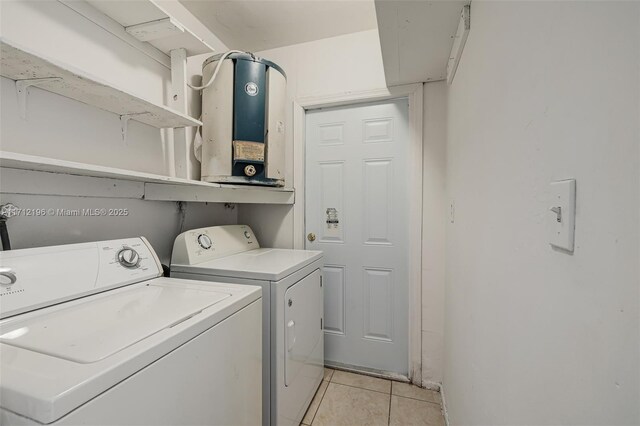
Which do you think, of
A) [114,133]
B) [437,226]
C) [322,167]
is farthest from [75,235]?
[437,226]

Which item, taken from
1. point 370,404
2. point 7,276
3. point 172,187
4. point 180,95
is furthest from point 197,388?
point 180,95

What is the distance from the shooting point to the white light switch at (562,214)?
0.44 m

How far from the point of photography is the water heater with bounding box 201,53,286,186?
1.73 meters

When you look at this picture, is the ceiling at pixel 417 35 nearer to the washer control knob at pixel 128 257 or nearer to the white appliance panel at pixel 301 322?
the white appliance panel at pixel 301 322

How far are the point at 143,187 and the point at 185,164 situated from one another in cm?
27

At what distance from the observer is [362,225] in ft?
7.18

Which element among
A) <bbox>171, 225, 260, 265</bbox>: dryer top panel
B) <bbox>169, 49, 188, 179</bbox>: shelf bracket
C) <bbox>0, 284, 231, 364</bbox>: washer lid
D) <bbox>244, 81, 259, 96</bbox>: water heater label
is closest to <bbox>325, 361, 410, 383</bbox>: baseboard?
<bbox>171, 225, 260, 265</bbox>: dryer top panel

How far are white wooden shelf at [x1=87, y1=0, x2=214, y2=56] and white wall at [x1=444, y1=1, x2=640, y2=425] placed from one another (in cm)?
138

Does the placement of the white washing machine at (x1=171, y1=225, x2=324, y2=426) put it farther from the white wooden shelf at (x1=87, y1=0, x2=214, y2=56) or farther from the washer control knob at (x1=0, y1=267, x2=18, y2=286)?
the white wooden shelf at (x1=87, y1=0, x2=214, y2=56)

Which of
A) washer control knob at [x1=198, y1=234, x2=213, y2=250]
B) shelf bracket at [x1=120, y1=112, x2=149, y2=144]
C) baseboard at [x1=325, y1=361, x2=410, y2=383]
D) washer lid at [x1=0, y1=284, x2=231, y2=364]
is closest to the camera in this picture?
washer lid at [x1=0, y1=284, x2=231, y2=364]

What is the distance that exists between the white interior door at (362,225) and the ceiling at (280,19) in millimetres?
571

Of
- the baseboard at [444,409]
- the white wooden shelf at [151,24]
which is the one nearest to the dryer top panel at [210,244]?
the white wooden shelf at [151,24]

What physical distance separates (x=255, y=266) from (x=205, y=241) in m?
0.41

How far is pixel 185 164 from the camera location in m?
1.69
